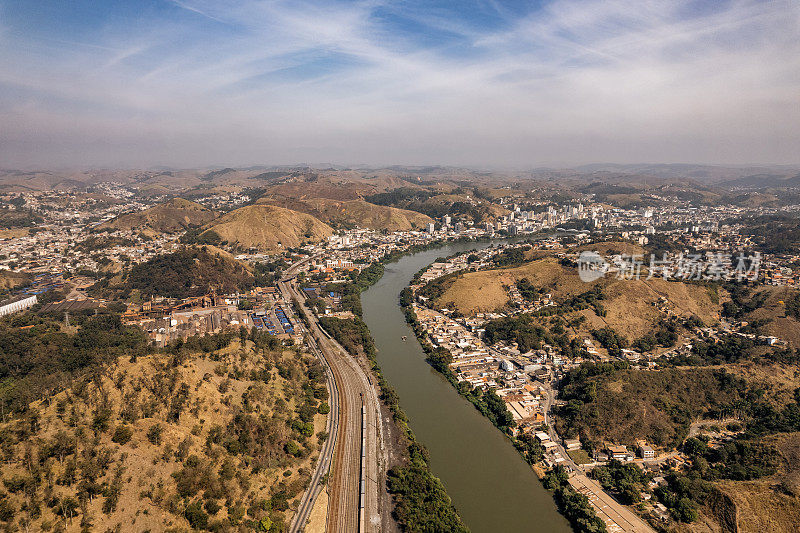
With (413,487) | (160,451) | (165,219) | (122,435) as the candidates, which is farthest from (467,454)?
(165,219)

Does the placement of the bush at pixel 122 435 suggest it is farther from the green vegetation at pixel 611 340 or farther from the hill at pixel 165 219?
the hill at pixel 165 219

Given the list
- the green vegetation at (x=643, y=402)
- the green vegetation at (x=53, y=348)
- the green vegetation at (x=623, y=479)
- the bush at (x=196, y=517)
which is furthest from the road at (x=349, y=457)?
the green vegetation at (x=53, y=348)

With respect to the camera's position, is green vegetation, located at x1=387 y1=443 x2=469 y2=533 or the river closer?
green vegetation, located at x1=387 y1=443 x2=469 y2=533

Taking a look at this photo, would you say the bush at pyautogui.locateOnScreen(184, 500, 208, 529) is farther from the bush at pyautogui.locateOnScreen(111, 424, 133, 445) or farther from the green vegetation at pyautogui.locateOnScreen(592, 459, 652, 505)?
the green vegetation at pyautogui.locateOnScreen(592, 459, 652, 505)

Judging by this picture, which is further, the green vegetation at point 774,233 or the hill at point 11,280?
the green vegetation at point 774,233

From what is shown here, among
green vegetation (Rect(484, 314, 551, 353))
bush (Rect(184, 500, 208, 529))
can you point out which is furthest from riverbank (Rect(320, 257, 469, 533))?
green vegetation (Rect(484, 314, 551, 353))

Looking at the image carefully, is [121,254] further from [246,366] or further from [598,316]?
[598,316]
